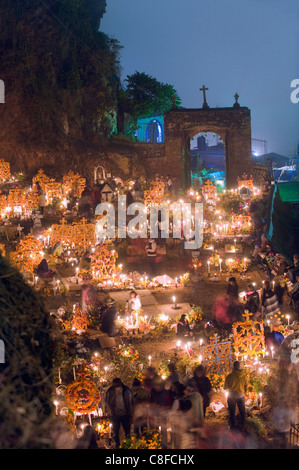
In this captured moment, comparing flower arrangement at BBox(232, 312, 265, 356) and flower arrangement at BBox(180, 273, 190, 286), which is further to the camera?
flower arrangement at BBox(180, 273, 190, 286)

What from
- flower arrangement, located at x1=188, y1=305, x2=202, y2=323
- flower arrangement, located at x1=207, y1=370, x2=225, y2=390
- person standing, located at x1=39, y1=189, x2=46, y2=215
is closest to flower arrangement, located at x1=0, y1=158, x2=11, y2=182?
person standing, located at x1=39, y1=189, x2=46, y2=215

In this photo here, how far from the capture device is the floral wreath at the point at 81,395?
22.8ft

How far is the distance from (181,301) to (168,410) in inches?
291

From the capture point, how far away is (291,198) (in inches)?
1044

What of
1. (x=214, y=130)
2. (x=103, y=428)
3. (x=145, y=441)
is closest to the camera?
(x=145, y=441)

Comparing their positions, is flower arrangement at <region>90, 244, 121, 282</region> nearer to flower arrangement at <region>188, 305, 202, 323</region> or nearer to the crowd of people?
flower arrangement at <region>188, 305, 202, 323</region>

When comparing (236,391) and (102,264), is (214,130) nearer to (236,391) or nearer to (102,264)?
(102,264)

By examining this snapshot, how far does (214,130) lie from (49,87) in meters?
13.0

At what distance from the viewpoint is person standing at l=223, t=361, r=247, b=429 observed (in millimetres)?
7586

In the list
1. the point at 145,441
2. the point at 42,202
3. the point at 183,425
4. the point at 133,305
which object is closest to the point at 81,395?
the point at 145,441

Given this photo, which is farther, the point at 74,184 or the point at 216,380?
the point at 74,184

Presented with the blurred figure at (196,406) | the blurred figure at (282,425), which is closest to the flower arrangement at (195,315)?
the blurred figure at (282,425)

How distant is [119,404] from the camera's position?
23.4 ft

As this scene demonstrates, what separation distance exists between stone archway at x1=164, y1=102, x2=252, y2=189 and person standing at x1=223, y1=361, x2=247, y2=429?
28120 mm
